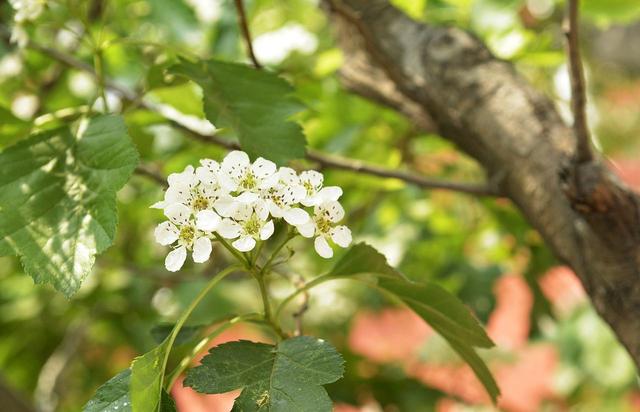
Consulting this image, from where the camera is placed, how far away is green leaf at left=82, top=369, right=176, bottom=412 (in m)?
0.66

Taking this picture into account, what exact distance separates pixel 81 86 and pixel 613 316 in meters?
1.28

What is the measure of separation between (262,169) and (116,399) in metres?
0.20

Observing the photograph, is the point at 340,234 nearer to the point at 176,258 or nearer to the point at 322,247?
the point at 322,247

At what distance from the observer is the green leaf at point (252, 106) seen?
832mm

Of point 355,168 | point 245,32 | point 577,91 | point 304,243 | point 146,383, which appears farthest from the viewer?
point 304,243

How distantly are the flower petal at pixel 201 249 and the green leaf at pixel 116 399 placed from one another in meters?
0.10

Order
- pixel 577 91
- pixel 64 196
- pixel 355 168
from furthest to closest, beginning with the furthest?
pixel 355 168 → pixel 577 91 → pixel 64 196

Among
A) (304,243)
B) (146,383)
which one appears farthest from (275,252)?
(304,243)

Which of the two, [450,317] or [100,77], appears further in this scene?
[100,77]

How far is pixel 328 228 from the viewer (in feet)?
2.46

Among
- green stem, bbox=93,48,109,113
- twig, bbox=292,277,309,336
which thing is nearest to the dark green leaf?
twig, bbox=292,277,309,336

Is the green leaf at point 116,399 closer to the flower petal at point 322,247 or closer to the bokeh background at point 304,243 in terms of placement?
the flower petal at point 322,247

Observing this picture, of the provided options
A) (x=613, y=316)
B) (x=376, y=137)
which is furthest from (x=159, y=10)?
(x=613, y=316)

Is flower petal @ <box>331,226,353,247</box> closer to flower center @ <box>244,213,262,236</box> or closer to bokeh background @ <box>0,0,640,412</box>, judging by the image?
flower center @ <box>244,213,262,236</box>
